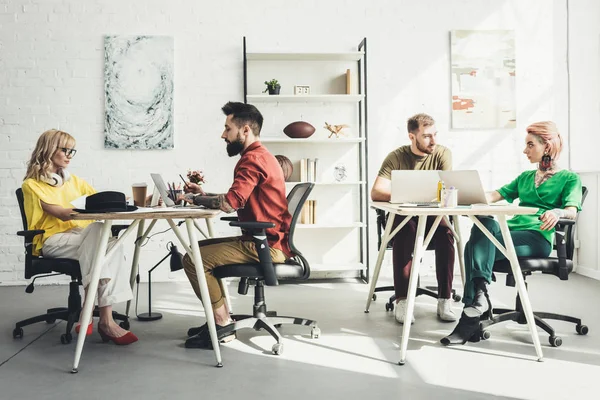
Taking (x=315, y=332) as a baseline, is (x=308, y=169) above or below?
above

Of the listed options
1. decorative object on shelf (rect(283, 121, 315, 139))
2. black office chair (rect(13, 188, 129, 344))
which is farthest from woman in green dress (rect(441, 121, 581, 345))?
decorative object on shelf (rect(283, 121, 315, 139))

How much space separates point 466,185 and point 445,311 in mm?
919

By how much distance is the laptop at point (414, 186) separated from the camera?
3.16 metres

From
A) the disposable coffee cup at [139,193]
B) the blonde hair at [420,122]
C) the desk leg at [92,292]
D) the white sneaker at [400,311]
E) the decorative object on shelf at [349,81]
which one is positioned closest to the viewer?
the desk leg at [92,292]

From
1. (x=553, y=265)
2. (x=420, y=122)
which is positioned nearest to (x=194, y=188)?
(x=420, y=122)

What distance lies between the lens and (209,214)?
250cm

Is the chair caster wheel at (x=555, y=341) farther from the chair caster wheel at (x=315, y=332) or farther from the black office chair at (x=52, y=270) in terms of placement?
the black office chair at (x=52, y=270)

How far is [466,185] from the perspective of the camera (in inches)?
115

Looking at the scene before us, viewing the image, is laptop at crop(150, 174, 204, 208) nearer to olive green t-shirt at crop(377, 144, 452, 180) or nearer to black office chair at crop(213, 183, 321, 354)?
black office chair at crop(213, 183, 321, 354)

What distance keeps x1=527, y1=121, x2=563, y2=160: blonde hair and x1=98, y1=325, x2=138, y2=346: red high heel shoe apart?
251cm

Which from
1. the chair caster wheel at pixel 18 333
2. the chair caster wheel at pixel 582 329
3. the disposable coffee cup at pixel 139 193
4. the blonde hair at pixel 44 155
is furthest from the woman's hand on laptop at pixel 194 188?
the chair caster wheel at pixel 582 329

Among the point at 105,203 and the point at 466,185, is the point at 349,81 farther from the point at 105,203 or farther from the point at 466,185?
the point at 105,203

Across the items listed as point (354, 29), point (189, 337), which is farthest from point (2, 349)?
point (354, 29)

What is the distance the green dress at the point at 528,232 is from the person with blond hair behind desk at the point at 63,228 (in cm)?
185
